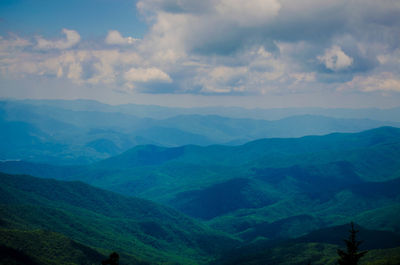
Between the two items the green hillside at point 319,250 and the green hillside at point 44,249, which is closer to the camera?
the green hillside at point 44,249

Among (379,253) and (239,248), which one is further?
(239,248)

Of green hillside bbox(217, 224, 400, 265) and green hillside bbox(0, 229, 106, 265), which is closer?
green hillside bbox(0, 229, 106, 265)

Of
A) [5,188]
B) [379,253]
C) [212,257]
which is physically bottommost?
[212,257]

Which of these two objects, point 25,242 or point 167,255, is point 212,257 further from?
point 25,242

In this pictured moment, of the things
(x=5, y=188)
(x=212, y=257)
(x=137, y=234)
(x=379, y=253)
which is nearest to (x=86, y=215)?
(x=137, y=234)

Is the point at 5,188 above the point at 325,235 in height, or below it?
above

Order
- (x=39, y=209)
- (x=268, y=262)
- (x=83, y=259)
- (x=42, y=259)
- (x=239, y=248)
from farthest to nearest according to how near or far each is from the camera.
→ (x=239, y=248)
(x=39, y=209)
(x=268, y=262)
(x=83, y=259)
(x=42, y=259)

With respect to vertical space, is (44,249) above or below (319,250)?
above

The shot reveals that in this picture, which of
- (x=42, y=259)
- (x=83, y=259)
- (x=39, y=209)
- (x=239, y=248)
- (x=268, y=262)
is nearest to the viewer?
(x=42, y=259)

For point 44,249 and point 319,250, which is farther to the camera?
point 319,250
